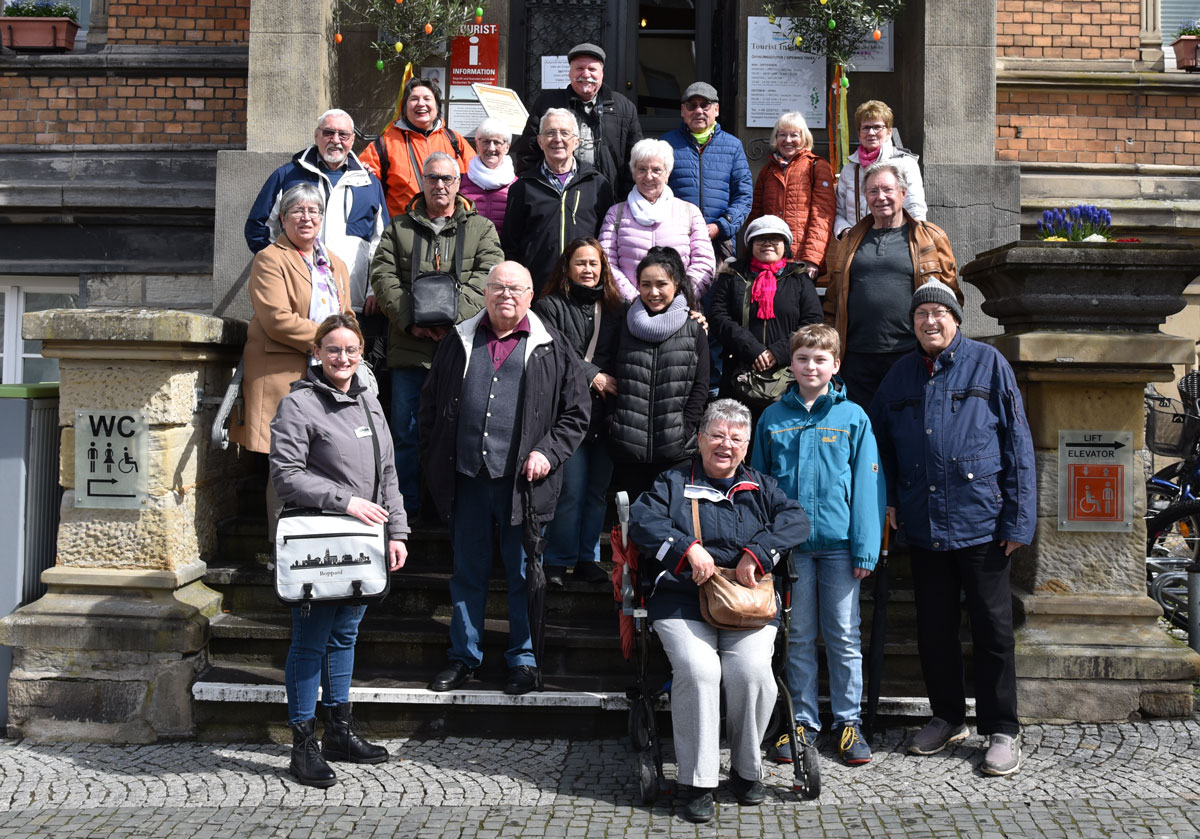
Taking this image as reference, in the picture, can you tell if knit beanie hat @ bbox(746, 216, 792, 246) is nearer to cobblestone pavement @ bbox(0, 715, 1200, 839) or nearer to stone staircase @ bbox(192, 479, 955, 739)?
stone staircase @ bbox(192, 479, 955, 739)

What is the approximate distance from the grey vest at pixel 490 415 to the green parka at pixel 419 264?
0.75m

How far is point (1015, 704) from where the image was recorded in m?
4.85

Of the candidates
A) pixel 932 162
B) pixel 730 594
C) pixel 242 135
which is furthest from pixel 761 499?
pixel 242 135

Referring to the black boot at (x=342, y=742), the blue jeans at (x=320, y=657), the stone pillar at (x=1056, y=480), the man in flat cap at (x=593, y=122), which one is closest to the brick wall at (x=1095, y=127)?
the man in flat cap at (x=593, y=122)

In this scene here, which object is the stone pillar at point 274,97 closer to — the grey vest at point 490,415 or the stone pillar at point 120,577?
the stone pillar at point 120,577

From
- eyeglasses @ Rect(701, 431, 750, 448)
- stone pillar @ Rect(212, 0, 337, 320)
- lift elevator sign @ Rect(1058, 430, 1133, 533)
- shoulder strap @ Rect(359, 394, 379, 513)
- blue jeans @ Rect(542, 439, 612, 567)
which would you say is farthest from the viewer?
stone pillar @ Rect(212, 0, 337, 320)

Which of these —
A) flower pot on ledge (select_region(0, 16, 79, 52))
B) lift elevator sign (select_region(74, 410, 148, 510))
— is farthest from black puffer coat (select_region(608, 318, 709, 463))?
flower pot on ledge (select_region(0, 16, 79, 52))

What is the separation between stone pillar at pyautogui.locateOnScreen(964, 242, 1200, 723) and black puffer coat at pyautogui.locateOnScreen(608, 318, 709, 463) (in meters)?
1.51

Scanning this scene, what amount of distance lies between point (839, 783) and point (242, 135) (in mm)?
6852

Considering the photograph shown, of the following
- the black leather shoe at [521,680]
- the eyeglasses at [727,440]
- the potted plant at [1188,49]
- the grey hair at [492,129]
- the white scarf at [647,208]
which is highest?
the potted plant at [1188,49]

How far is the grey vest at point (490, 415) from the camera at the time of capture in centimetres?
514

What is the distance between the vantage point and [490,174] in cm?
661

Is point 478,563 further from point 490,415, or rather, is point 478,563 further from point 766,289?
point 766,289

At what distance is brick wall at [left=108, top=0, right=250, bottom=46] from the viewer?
29.9 ft
